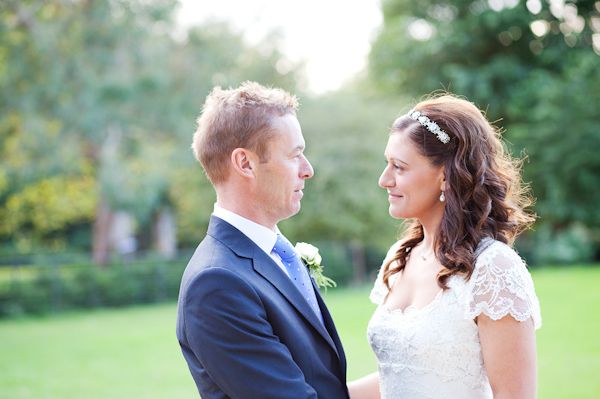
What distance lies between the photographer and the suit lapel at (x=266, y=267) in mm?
2502

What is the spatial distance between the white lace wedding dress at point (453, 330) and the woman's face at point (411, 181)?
0.35 metres

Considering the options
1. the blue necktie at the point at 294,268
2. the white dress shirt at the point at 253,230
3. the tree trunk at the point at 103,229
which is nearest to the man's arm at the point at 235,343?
the white dress shirt at the point at 253,230

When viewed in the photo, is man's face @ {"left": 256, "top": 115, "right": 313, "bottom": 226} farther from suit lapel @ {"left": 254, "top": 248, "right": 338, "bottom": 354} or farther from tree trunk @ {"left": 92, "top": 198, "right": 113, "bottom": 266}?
tree trunk @ {"left": 92, "top": 198, "right": 113, "bottom": 266}

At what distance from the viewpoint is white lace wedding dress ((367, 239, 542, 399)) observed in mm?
2617

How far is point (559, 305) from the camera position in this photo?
16062mm

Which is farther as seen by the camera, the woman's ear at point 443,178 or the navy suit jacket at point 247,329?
the woman's ear at point 443,178

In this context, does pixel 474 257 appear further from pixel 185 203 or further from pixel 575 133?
pixel 185 203

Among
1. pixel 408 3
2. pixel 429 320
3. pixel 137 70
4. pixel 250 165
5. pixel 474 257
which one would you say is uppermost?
pixel 408 3

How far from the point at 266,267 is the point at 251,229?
20 cm

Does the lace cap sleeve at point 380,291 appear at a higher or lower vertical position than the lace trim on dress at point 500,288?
lower

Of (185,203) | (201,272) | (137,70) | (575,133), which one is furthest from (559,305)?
(185,203)

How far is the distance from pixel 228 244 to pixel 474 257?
1167 mm

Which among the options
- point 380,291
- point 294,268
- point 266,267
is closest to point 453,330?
point 380,291

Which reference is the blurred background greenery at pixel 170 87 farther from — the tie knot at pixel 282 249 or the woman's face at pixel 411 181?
the tie knot at pixel 282 249
